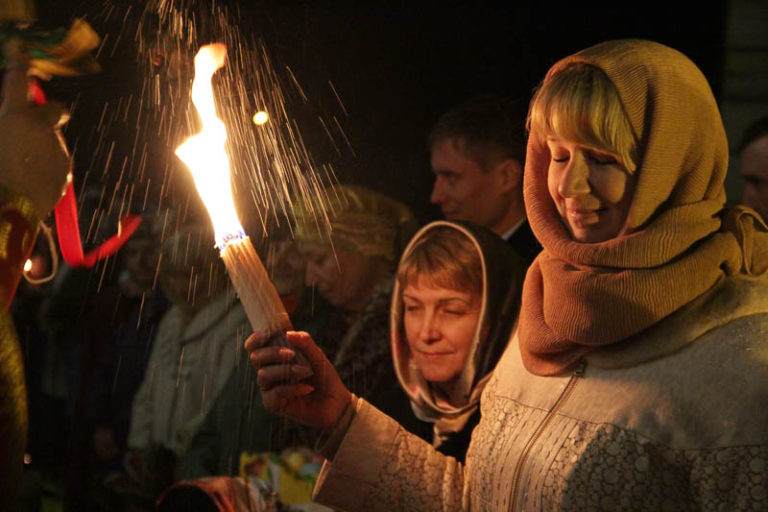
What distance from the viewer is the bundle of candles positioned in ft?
6.75

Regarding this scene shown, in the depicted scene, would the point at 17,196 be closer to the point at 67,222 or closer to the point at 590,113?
the point at 67,222

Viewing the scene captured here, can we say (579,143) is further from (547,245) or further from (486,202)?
(486,202)

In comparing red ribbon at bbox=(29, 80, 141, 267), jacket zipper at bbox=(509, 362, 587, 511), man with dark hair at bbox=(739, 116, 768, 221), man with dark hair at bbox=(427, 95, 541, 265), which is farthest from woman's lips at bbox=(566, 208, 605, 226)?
red ribbon at bbox=(29, 80, 141, 267)

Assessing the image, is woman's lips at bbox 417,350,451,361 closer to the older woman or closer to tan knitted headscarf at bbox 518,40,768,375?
the older woman

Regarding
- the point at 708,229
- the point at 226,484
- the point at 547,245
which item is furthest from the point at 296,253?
the point at 708,229

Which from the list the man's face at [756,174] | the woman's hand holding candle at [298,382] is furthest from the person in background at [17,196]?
the man's face at [756,174]

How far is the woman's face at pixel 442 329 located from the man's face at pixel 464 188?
1.22 ft

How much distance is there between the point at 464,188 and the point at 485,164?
0.35 feet

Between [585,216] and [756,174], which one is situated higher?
[585,216]

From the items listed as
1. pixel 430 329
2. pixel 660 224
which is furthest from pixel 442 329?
pixel 660 224

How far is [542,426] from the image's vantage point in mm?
2023

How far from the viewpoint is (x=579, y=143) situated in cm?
193

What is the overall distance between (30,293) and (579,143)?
9.15ft

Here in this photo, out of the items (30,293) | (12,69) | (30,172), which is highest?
(12,69)
